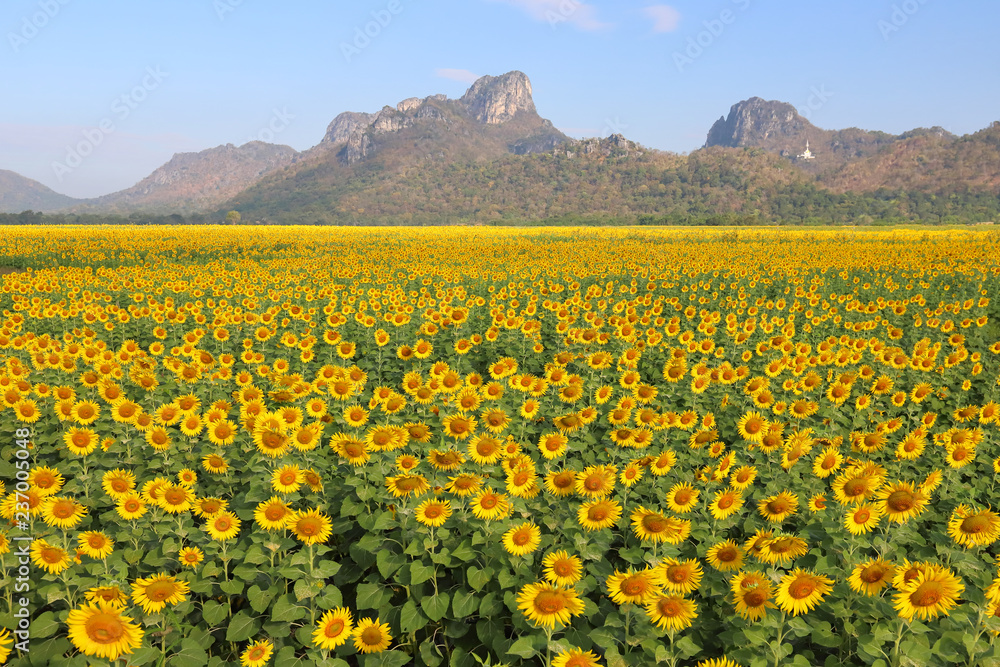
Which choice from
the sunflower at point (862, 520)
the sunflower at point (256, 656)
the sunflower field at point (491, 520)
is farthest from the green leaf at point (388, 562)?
the sunflower at point (862, 520)

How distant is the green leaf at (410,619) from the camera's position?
2.97 m

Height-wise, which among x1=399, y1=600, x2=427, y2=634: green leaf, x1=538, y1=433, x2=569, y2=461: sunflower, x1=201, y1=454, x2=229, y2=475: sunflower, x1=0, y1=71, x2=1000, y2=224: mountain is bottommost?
x1=399, y1=600, x2=427, y2=634: green leaf

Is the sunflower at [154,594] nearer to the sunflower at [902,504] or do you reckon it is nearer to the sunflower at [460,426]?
the sunflower at [460,426]

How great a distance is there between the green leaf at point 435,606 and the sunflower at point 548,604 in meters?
0.67

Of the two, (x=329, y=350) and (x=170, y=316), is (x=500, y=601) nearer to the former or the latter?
(x=329, y=350)

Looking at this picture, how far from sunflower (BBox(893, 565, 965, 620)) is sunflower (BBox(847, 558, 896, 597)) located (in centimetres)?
13

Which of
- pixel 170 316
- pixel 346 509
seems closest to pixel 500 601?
pixel 346 509

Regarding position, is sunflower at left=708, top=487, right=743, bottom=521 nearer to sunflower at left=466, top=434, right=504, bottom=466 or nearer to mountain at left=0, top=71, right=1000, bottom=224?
sunflower at left=466, top=434, right=504, bottom=466

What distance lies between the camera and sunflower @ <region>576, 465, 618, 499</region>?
322 cm

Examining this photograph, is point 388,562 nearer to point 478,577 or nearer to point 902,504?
point 478,577

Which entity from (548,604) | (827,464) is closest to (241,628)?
(548,604)

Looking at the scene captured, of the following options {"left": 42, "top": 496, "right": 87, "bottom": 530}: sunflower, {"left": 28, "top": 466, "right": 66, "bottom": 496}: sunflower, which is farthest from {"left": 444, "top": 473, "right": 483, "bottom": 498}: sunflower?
{"left": 28, "top": 466, "right": 66, "bottom": 496}: sunflower

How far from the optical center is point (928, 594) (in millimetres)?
2285

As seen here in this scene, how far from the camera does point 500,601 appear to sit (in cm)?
304
